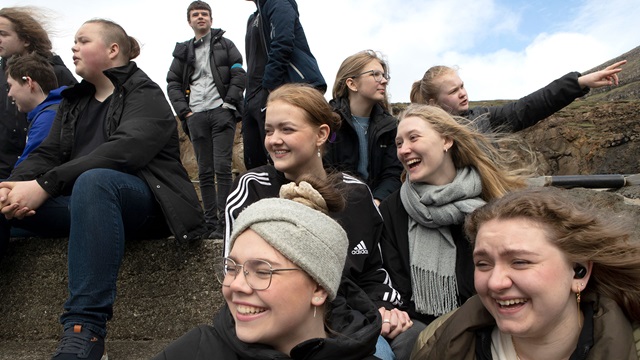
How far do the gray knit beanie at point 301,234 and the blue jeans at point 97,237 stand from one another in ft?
2.94

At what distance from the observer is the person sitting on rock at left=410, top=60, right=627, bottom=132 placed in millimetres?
3561

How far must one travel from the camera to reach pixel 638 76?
968 centimetres

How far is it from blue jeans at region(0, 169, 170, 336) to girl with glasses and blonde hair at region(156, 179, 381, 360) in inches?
32.6

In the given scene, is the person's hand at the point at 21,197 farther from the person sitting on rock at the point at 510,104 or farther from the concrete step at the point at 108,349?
the person sitting on rock at the point at 510,104

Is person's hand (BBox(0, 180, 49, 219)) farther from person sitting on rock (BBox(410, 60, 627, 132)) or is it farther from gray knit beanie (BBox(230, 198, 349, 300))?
person sitting on rock (BBox(410, 60, 627, 132))

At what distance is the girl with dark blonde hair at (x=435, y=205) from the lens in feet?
7.86

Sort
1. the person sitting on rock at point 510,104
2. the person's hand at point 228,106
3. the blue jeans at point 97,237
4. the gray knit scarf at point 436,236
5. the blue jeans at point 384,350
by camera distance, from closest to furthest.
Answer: the blue jeans at point 384,350 < the blue jeans at point 97,237 < the gray knit scarf at point 436,236 < the person sitting on rock at point 510,104 < the person's hand at point 228,106

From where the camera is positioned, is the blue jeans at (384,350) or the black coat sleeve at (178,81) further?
the black coat sleeve at (178,81)

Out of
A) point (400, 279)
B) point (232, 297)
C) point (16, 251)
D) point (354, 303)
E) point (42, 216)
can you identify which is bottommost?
point (16, 251)

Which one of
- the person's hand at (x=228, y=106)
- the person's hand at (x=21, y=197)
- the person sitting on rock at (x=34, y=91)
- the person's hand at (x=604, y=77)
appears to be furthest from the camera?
the person's hand at (x=228, y=106)

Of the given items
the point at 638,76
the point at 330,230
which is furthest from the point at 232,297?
the point at 638,76

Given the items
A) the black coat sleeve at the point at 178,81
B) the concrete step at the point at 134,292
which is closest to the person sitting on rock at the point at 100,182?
the concrete step at the point at 134,292

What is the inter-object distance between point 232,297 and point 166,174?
1409 mm

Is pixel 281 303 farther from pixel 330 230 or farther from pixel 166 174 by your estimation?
pixel 166 174
